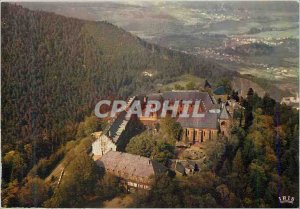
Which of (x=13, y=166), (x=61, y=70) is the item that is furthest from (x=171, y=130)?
(x=13, y=166)

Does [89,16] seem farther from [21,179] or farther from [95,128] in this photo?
[21,179]

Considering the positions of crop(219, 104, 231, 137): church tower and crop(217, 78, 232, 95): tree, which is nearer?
crop(219, 104, 231, 137): church tower

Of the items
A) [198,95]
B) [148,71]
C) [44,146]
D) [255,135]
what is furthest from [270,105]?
[44,146]

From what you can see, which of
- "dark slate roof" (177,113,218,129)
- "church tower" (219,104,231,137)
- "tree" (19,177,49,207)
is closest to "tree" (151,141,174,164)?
"dark slate roof" (177,113,218,129)

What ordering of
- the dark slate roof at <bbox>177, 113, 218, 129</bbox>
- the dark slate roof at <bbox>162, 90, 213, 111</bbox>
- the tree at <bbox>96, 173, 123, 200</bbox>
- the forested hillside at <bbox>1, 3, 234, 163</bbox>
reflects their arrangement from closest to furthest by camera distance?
the tree at <bbox>96, 173, 123, 200</bbox>, the dark slate roof at <bbox>177, 113, 218, 129</bbox>, the forested hillside at <bbox>1, 3, 234, 163</bbox>, the dark slate roof at <bbox>162, 90, 213, 111</bbox>

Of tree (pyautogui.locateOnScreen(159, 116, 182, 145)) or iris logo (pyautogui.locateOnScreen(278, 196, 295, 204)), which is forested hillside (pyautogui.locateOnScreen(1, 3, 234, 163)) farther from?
iris logo (pyautogui.locateOnScreen(278, 196, 295, 204))

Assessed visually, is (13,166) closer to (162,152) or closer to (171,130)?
(162,152)

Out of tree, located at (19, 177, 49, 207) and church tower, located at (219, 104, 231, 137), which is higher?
church tower, located at (219, 104, 231, 137)
